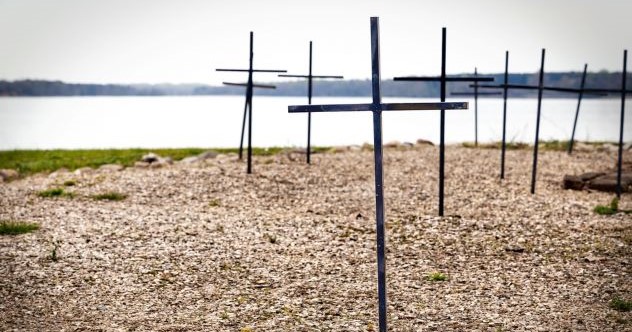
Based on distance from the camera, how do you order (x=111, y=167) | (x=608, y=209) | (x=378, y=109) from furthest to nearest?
1. (x=111, y=167)
2. (x=608, y=209)
3. (x=378, y=109)

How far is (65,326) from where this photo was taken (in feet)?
28.0

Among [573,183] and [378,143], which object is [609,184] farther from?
[378,143]

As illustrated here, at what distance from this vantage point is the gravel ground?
8828 mm

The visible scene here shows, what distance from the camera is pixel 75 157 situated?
2655 centimetres

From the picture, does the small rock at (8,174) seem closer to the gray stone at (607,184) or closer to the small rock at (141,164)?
the small rock at (141,164)

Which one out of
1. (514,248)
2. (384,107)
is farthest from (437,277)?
(384,107)

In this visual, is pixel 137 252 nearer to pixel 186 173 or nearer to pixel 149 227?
pixel 149 227

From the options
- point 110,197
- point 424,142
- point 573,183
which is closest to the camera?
point 110,197

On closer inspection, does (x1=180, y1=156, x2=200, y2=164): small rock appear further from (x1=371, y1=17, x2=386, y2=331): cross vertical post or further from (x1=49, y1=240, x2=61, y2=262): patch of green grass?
(x1=371, y1=17, x2=386, y2=331): cross vertical post

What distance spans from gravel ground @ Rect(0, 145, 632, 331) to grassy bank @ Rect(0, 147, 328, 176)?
3.53 meters

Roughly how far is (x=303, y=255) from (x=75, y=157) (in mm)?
17406

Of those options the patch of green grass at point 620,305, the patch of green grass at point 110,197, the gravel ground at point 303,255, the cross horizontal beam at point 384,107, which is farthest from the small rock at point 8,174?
the patch of green grass at point 620,305

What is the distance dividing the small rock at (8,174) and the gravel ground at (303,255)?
1.83 metres

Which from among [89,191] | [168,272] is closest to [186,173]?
[89,191]
